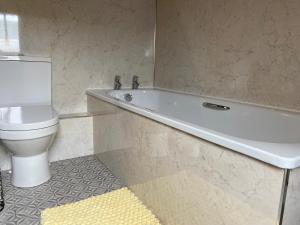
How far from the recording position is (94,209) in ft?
4.57

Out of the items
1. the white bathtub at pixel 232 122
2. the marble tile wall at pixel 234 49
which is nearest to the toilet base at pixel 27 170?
the white bathtub at pixel 232 122

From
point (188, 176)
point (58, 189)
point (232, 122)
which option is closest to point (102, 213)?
point (58, 189)

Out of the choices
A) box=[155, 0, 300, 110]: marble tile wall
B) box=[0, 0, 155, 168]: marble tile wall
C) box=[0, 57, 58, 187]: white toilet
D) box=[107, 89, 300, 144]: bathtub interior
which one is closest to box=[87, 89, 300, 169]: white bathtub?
box=[107, 89, 300, 144]: bathtub interior

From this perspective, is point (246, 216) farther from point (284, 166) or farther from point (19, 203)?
point (19, 203)

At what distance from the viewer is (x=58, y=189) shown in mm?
1629

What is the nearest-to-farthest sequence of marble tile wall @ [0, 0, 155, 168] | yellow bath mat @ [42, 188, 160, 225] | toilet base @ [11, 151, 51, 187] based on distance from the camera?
yellow bath mat @ [42, 188, 160, 225] → toilet base @ [11, 151, 51, 187] → marble tile wall @ [0, 0, 155, 168]

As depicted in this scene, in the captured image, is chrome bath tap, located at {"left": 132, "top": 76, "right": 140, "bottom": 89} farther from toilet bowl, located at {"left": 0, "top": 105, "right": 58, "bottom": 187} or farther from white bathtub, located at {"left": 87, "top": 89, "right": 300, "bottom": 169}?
toilet bowl, located at {"left": 0, "top": 105, "right": 58, "bottom": 187}

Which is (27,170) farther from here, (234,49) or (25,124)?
(234,49)

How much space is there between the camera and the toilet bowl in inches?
56.0

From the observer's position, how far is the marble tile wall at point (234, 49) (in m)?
1.41

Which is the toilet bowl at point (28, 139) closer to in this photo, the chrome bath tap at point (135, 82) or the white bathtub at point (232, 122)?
the white bathtub at point (232, 122)

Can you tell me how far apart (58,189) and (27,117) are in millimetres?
513

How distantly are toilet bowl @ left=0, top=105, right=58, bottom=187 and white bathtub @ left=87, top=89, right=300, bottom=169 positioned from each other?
46cm

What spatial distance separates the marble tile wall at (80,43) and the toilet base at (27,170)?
31cm
